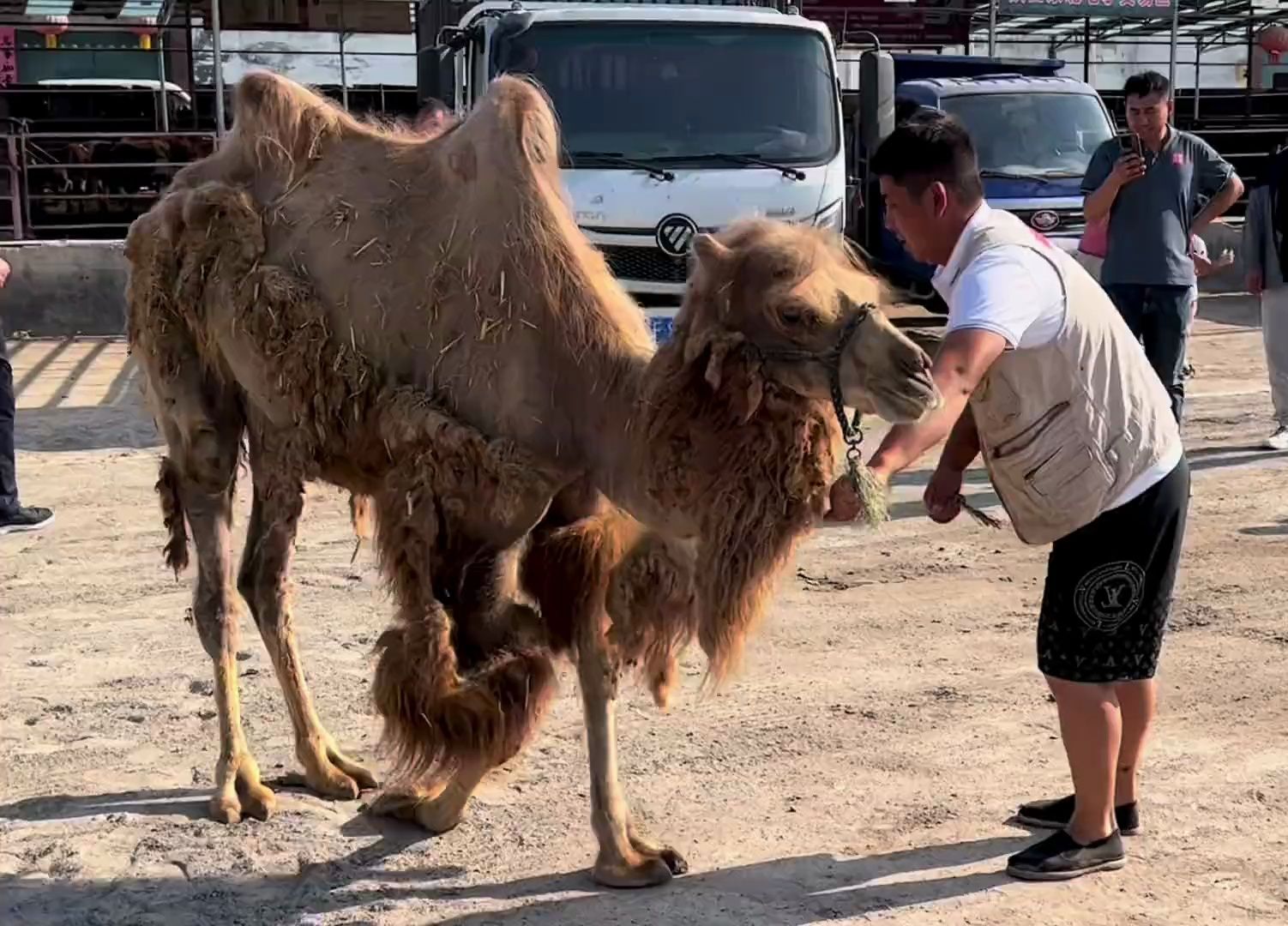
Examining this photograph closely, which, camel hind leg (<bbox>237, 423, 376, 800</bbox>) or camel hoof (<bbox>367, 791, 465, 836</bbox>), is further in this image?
camel hind leg (<bbox>237, 423, 376, 800</bbox>)

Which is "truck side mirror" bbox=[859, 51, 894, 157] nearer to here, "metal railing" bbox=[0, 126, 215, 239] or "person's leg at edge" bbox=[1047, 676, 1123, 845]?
"person's leg at edge" bbox=[1047, 676, 1123, 845]

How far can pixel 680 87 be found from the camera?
9289 mm

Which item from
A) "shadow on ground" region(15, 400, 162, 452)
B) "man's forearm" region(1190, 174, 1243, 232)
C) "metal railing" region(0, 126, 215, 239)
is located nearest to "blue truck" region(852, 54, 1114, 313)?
"man's forearm" region(1190, 174, 1243, 232)

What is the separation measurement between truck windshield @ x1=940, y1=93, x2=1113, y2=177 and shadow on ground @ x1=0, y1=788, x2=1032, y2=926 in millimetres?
11623

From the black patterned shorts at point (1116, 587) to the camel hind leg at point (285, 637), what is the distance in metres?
2.14

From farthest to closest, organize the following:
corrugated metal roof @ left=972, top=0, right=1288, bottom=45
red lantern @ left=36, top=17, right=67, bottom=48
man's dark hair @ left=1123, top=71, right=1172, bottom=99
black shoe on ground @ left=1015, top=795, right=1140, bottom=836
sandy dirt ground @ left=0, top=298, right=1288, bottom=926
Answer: corrugated metal roof @ left=972, top=0, right=1288, bottom=45 → red lantern @ left=36, top=17, right=67, bottom=48 → man's dark hair @ left=1123, top=71, right=1172, bottom=99 → black shoe on ground @ left=1015, top=795, right=1140, bottom=836 → sandy dirt ground @ left=0, top=298, right=1288, bottom=926

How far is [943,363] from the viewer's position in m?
3.07

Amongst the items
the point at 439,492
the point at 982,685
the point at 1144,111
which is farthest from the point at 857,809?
the point at 1144,111

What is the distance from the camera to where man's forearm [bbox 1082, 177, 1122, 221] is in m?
7.20

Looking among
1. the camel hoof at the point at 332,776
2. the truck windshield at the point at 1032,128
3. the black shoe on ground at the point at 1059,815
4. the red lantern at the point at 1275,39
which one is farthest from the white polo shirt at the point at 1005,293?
the red lantern at the point at 1275,39

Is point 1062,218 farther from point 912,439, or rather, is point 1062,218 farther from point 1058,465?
point 912,439

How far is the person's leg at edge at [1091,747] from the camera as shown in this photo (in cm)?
369

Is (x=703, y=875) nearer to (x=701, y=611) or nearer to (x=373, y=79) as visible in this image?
(x=701, y=611)

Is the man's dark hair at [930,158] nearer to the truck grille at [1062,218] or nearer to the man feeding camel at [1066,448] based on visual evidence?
the man feeding camel at [1066,448]
